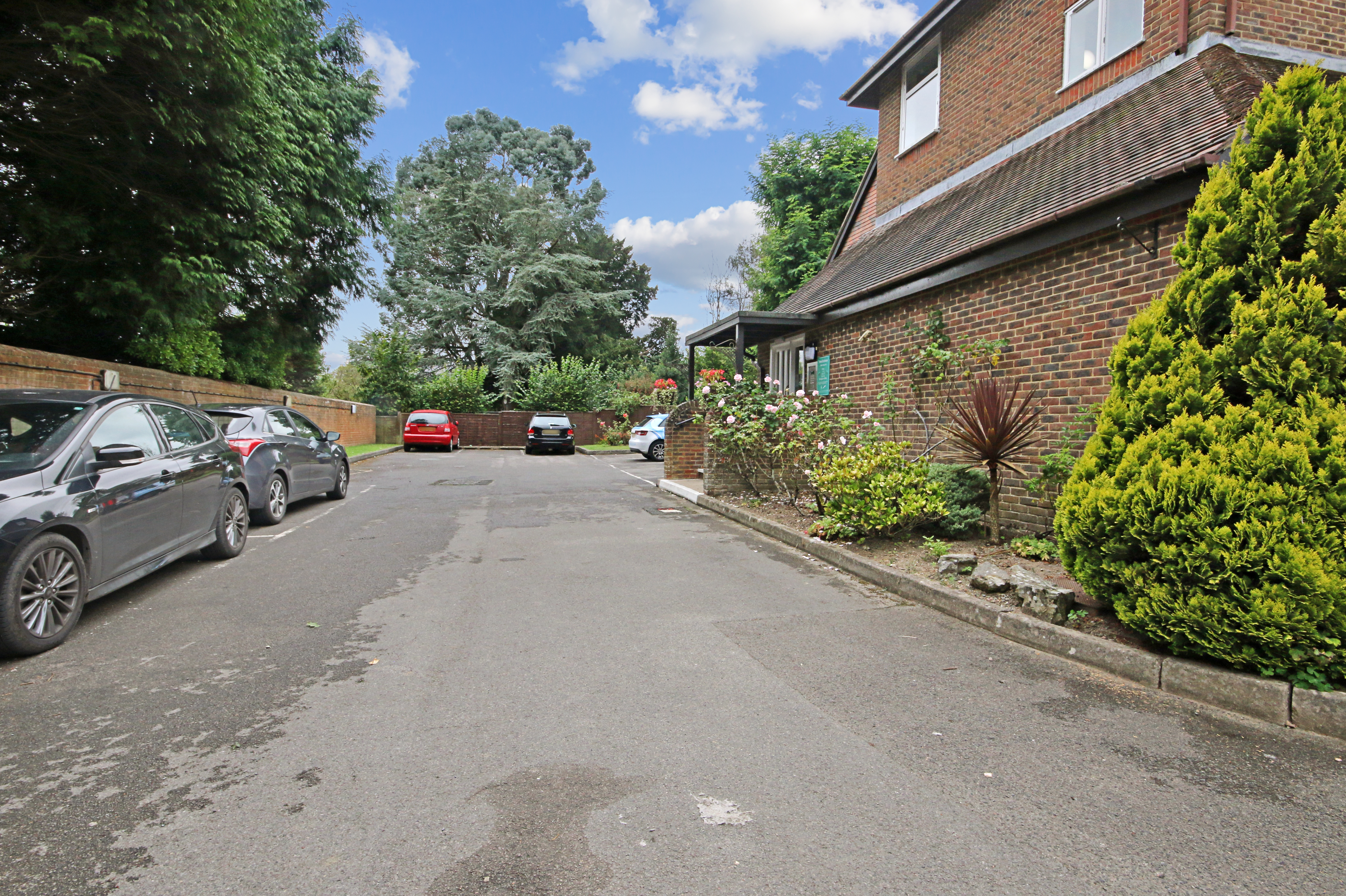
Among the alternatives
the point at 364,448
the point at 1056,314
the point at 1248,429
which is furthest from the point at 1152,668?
the point at 364,448

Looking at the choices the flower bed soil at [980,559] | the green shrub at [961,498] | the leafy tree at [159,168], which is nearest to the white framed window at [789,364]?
the flower bed soil at [980,559]

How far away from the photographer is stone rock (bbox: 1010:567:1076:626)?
463 cm

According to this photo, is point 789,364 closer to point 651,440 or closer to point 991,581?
point 991,581

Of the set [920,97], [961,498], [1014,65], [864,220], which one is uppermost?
[920,97]

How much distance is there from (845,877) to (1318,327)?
373 cm

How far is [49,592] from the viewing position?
4402 mm

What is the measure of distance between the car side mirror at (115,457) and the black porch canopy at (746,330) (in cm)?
825

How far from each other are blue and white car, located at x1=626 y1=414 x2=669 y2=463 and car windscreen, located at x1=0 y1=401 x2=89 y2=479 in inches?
712

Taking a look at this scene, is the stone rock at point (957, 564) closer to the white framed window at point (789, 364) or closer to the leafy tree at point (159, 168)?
the white framed window at point (789, 364)

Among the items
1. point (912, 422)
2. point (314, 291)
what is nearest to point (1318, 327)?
point (912, 422)

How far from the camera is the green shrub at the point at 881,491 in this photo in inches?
280

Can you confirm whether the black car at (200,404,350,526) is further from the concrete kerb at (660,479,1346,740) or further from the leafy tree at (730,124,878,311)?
the leafy tree at (730,124,878,311)

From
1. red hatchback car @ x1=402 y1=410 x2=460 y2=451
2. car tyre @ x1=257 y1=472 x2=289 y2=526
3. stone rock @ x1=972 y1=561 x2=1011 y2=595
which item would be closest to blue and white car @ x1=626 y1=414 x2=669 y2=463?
red hatchback car @ x1=402 y1=410 x2=460 y2=451

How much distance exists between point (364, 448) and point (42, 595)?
24.5m
